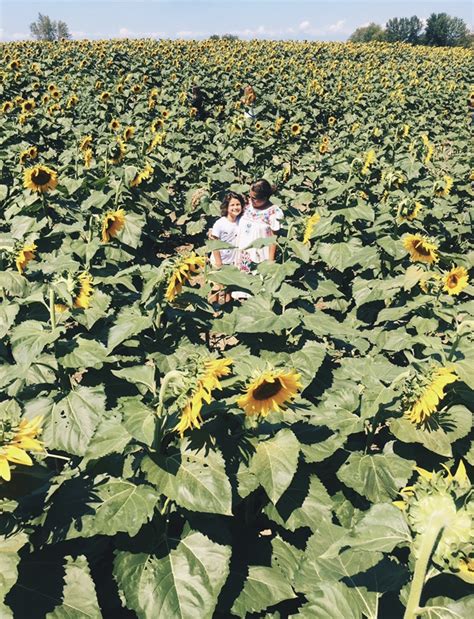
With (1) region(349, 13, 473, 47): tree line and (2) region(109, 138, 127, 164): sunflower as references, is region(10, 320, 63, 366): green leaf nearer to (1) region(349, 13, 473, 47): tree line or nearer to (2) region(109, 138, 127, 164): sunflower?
(2) region(109, 138, 127, 164): sunflower

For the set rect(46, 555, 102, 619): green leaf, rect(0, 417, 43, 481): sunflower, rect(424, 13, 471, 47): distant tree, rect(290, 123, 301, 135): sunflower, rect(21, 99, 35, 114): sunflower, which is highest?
rect(424, 13, 471, 47): distant tree

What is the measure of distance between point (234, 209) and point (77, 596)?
4.92 meters

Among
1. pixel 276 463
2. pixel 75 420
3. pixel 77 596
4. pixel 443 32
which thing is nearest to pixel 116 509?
pixel 77 596

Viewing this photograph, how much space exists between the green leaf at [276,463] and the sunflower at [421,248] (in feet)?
8.39

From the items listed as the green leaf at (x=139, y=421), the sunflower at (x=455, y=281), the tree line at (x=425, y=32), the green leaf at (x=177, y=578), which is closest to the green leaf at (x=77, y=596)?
the green leaf at (x=177, y=578)

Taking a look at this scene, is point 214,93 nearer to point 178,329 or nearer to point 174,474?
point 178,329

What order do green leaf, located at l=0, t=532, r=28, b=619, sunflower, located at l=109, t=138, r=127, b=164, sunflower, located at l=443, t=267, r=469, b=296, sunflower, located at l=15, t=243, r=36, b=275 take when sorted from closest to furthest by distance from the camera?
green leaf, located at l=0, t=532, r=28, b=619, sunflower, located at l=15, t=243, r=36, b=275, sunflower, located at l=443, t=267, r=469, b=296, sunflower, located at l=109, t=138, r=127, b=164

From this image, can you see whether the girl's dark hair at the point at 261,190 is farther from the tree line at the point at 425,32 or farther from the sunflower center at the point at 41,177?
the tree line at the point at 425,32

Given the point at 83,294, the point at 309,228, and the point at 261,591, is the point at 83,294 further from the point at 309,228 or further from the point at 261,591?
the point at 309,228

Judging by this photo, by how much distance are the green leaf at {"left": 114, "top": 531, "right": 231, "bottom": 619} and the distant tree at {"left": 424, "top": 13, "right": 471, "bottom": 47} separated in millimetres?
75505

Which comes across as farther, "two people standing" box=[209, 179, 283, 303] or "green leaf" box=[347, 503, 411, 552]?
"two people standing" box=[209, 179, 283, 303]

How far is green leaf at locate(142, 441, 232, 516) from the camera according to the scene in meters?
1.99

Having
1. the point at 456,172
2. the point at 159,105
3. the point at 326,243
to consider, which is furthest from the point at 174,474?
the point at 159,105

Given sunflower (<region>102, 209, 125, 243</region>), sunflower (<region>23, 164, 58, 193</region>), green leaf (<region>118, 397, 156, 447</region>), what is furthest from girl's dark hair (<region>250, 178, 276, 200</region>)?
green leaf (<region>118, 397, 156, 447</region>)
